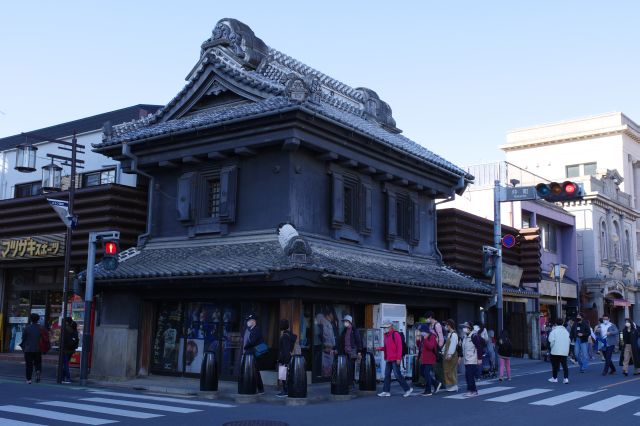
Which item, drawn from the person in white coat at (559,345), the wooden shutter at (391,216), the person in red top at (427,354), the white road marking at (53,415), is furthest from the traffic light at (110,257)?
the person in white coat at (559,345)

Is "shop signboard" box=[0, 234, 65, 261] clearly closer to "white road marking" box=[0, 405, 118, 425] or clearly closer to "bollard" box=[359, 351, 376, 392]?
"white road marking" box=[0, 405, 118, 425]

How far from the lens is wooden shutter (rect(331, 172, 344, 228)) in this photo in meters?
19.0

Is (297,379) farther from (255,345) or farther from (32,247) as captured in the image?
(32,247)

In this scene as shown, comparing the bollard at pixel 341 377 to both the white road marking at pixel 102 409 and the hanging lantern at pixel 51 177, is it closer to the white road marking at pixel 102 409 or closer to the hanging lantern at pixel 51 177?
the white road marking at pixel 102 409

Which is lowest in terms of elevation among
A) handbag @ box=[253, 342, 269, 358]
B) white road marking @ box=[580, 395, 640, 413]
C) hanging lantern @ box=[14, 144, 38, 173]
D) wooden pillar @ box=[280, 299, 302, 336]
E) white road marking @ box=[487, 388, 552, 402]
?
white road marking @ box=[487, 388, 552, 402]

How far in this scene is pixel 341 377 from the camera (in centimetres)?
1474

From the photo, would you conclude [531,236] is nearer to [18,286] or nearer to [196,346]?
[196,346]

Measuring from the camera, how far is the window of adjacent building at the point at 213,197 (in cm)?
1950

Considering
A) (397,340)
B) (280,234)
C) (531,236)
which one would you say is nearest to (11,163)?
(280,234)

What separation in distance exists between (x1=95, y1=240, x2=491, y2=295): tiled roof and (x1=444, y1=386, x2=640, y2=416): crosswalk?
11.9ft

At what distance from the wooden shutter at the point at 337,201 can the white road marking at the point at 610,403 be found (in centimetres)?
825

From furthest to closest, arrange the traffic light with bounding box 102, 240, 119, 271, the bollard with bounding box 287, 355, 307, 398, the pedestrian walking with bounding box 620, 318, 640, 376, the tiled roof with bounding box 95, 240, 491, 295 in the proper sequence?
the pedestrian walking with bounding box 620, 318, 640, 376, the traffic light with bounding box 102, 240, 119, 271, the tiled roof with bounding box 95, 240, 491, 295, the bollard with bounding box 287, 355, 307, 398

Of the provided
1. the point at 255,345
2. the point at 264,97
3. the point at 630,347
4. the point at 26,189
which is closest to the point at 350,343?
the point at 255,345

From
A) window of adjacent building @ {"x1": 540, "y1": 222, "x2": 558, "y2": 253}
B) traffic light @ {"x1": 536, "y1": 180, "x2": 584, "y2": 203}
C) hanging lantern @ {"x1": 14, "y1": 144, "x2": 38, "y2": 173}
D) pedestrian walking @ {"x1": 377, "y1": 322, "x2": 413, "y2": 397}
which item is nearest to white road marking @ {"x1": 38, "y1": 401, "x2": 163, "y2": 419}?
pedestrian walking @ {"x1": 377, "y1": 322, "x2": 413, "y2": 397}
